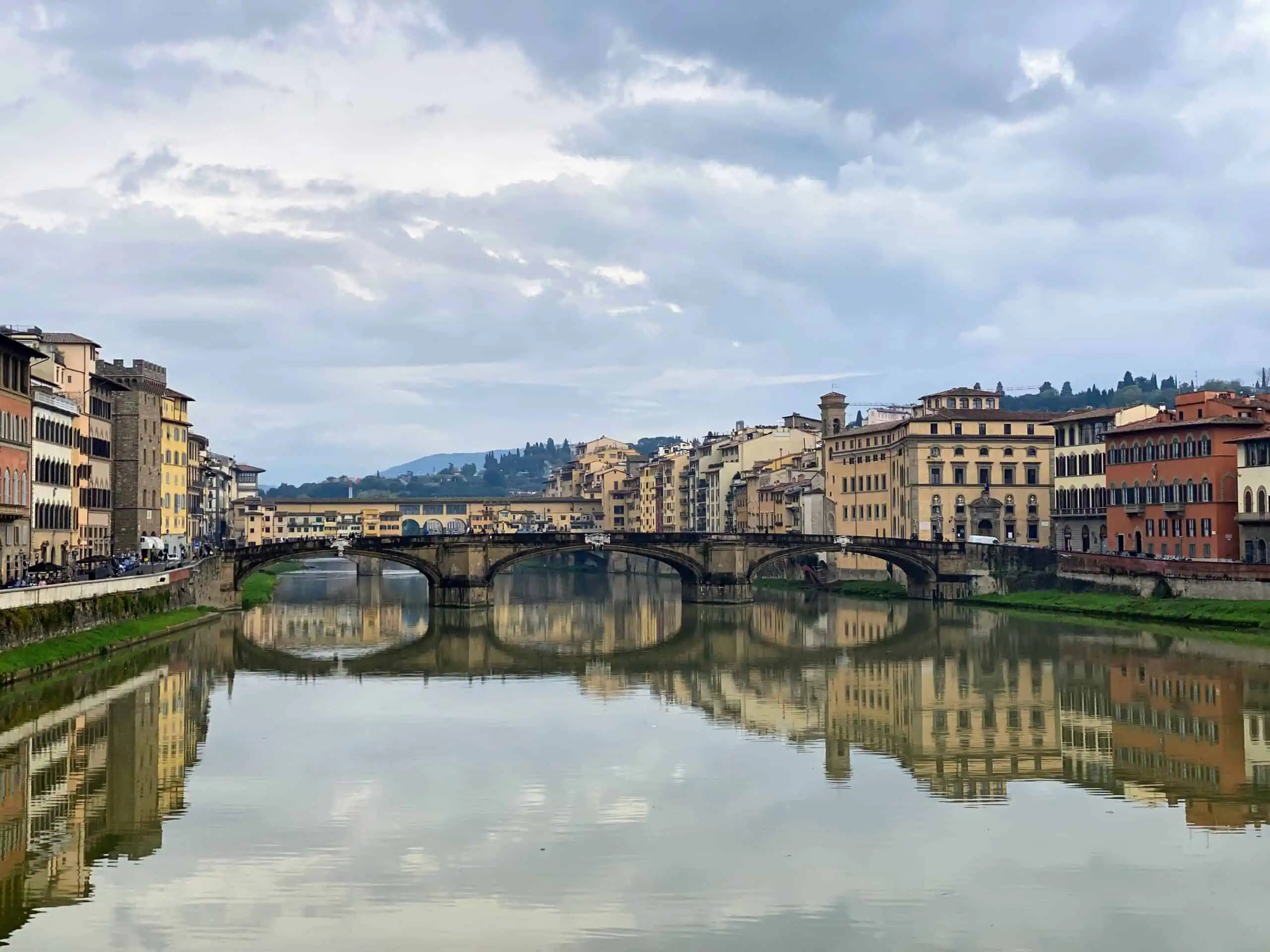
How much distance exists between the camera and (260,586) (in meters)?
113

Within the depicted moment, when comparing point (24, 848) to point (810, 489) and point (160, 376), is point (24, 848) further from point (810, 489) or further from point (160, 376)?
point (810, 489)

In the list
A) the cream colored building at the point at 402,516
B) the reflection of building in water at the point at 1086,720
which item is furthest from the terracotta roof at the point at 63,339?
the cream colored building at the point at 402,516

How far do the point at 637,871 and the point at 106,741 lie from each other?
60.4 ft

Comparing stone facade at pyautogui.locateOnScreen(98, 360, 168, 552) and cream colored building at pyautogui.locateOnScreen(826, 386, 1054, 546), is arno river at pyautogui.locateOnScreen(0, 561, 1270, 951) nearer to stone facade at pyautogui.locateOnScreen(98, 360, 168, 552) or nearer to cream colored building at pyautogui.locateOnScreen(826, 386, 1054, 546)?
stone facade at pyautogui.locateOnScreen(98, 360, 168, 552)

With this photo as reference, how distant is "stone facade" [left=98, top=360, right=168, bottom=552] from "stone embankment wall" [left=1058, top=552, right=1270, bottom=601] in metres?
51.4

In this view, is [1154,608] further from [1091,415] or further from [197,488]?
[197,488]

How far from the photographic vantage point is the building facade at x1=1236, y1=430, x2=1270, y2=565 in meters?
69.1

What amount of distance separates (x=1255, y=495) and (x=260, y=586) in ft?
234

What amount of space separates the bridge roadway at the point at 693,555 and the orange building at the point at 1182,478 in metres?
6.33

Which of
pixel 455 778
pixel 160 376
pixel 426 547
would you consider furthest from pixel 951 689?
pixel 160 376

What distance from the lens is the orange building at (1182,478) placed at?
7281 centimetres

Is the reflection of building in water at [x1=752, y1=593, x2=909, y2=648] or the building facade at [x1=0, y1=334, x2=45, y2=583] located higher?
the building facade at [x1=0, y1=334, x2=45, y2=583]

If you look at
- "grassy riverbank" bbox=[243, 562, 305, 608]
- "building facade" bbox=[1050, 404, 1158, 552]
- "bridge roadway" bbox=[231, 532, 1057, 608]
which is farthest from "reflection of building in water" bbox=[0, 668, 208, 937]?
"building facade" bbox=[1050, 404, 1158, 552]

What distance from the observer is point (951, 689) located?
50938 millimetres
